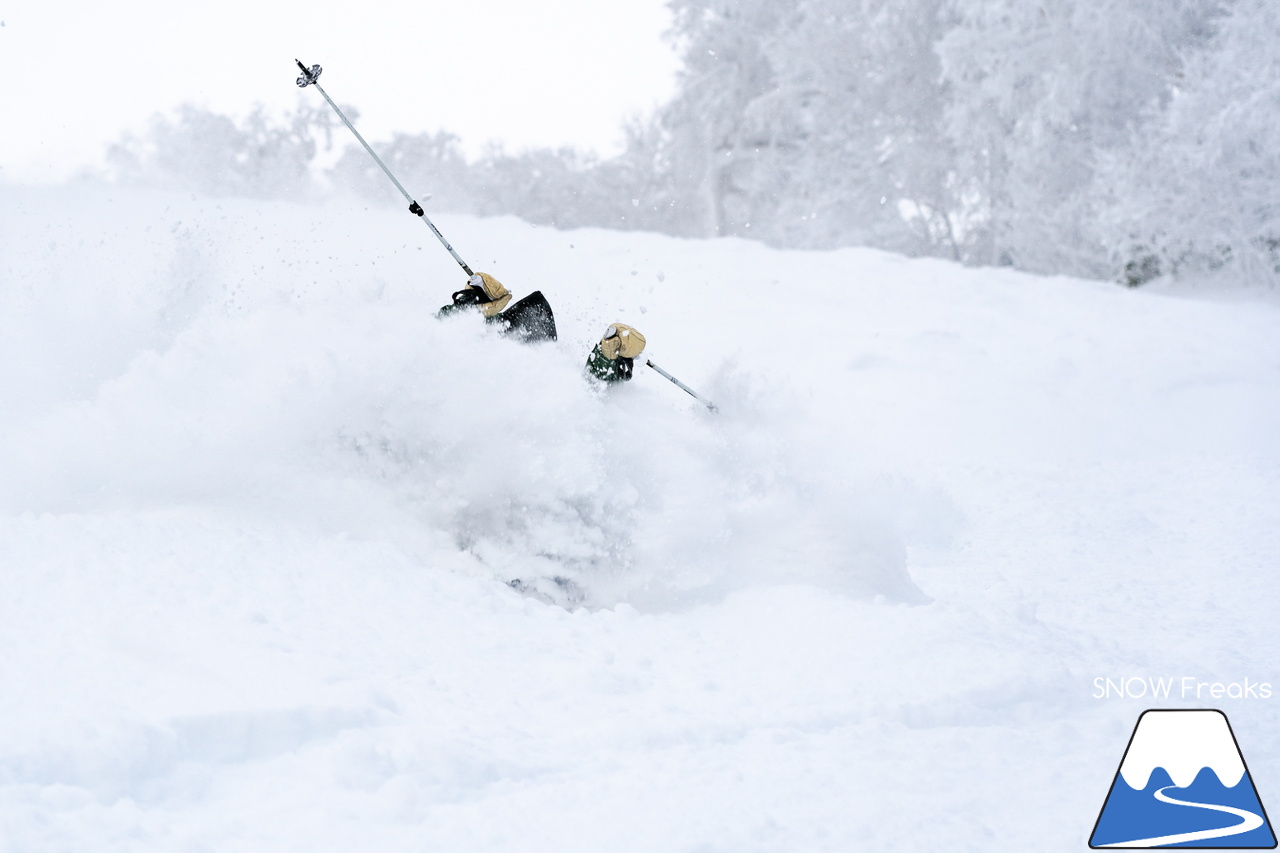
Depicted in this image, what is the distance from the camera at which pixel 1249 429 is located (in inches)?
394

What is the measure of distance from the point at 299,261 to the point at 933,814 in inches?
439

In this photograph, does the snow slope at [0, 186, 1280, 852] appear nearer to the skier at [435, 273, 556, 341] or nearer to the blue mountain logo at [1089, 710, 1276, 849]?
the blue mountain logo at [1089, 710, 1276, 849]

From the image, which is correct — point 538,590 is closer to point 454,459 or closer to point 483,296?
point 454,459

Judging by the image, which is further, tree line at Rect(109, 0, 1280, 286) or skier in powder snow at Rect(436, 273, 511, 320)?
tree line at Rect(109, 0, 1280, 286)

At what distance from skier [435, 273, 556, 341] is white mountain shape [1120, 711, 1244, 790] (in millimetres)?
3972

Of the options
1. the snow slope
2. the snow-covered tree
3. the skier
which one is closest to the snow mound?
the snow slope

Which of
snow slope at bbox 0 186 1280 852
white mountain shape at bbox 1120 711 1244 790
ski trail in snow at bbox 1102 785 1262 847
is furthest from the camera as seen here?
white mountain shape at bbox 1120 711 1244 790

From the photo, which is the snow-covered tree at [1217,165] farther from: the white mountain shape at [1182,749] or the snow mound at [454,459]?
the white mountain shape at [1182,749]

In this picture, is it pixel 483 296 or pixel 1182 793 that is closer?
pixel 1182 793

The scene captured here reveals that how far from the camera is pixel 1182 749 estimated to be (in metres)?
3.98

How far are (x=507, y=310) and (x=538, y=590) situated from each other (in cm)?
193

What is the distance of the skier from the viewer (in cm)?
635

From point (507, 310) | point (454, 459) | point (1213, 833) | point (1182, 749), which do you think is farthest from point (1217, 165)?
point (1213, 833)

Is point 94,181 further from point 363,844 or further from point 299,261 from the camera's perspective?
point 363,844
